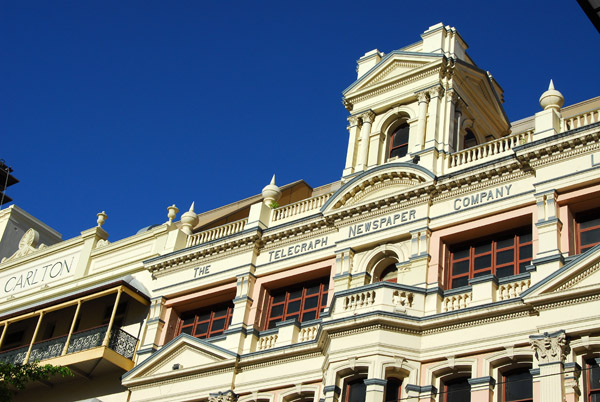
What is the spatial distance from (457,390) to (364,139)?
33.5ft

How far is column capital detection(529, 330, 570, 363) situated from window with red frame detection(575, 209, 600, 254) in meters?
3.17

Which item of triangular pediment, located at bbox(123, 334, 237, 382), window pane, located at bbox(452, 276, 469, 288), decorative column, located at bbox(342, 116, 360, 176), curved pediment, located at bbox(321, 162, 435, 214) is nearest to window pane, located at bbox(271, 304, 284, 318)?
triangular pediment, located at bbox(123, 334, 237, 382)

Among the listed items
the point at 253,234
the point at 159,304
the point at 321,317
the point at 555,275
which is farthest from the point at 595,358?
the point at 159,304

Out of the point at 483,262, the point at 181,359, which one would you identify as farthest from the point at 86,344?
the point at 483,262

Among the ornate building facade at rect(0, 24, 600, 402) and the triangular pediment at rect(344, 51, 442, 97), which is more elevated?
the triangular pediment at rect(344, 51, 442, 97)

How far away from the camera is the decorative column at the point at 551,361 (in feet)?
64.4

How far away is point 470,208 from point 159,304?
36.7 feet

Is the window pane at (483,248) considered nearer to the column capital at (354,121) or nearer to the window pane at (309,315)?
the window pane at (309,315)

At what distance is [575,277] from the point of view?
20.9 meters

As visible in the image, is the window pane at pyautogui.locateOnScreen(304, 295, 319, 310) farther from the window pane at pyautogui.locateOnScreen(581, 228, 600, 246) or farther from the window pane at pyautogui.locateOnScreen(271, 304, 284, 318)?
the window pane at pyautogui.locateOnScreen(581, 228, 600, 246)

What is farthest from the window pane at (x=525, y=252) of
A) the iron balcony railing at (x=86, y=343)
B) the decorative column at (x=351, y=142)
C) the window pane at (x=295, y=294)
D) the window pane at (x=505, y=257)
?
the iron balcony railing at (x=86, y=343)

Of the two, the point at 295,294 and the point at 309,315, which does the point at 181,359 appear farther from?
the point at 309,315

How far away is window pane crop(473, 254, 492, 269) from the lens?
24.2m

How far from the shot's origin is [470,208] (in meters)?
24.8
